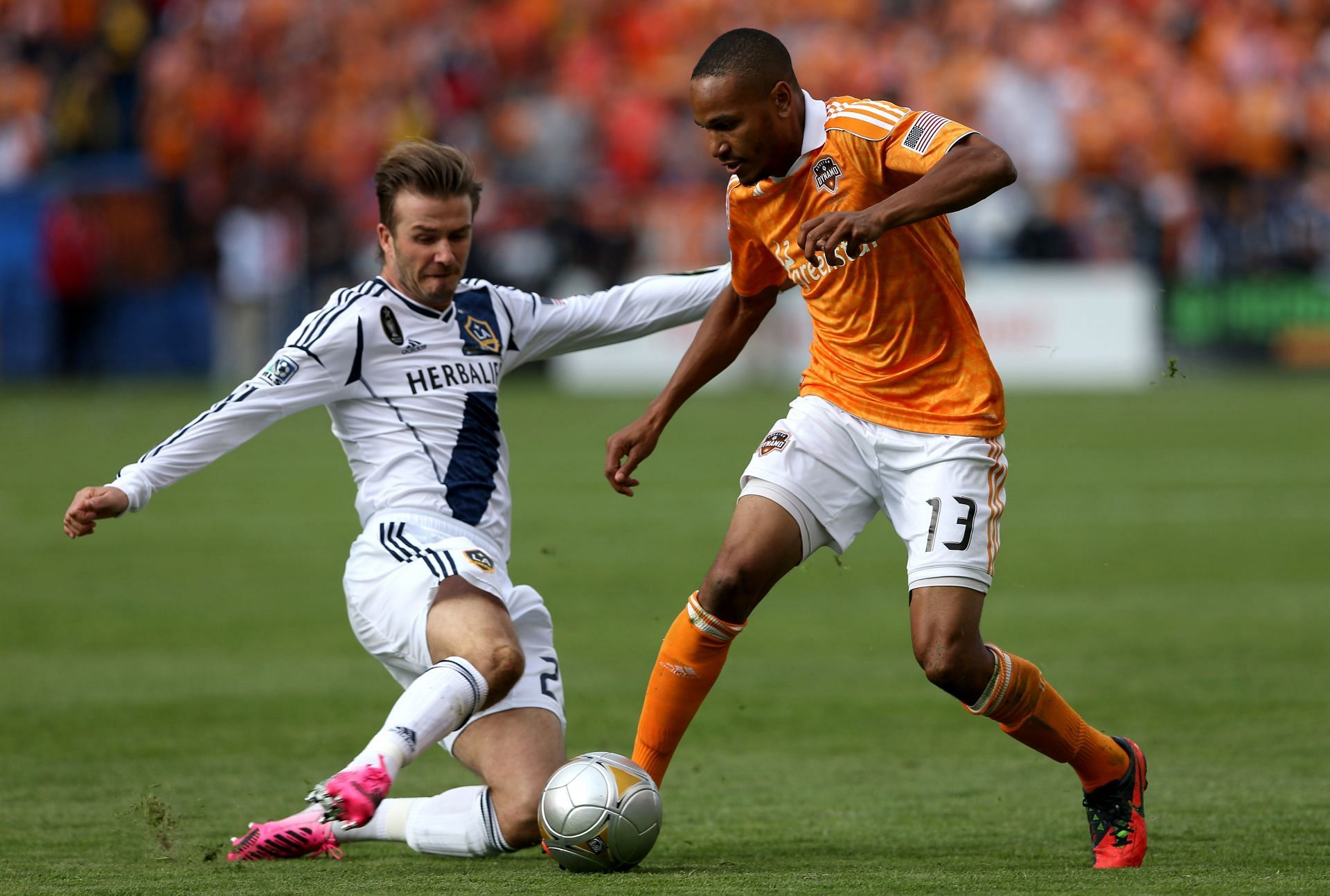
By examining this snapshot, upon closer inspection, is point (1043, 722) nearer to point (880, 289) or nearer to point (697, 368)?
point (880, 289)

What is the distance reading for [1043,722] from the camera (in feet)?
15.8

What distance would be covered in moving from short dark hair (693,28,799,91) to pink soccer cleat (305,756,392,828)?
1.97 meters

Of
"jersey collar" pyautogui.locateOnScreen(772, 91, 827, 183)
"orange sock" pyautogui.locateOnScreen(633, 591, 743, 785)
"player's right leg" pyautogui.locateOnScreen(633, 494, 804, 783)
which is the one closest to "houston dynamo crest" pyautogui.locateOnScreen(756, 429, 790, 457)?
"player's right leg" pyautogui.locateOnScreen(633, 494, 804, 783)

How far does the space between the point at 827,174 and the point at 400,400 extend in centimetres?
139

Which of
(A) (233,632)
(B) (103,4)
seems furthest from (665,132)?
(A) (233,632)

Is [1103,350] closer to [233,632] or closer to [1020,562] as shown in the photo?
[1020,562]

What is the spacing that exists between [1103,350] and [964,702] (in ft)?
55.1

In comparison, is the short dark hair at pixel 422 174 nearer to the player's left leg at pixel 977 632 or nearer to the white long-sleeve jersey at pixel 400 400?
the white long-sleeve jersey at pixel 400 400

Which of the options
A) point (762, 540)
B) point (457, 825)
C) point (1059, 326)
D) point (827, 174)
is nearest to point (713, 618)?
point (762, 540)

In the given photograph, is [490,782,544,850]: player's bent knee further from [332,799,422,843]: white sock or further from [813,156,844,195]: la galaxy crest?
[813,156,844,195]: la galaxy crest

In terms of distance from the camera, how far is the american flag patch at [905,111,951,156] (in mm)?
4512

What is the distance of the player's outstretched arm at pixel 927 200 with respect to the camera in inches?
164

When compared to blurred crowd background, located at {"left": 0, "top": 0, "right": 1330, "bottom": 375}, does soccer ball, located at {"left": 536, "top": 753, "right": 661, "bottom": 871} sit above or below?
below

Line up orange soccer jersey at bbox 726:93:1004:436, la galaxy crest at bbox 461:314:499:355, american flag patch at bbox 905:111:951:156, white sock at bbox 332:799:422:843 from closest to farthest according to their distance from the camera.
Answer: american flag patch at bbox 905:111:951:156, orange soccer jersey at bbox 726:93:1004:436, white sock at bbox 332:799:422:843, la galaxy crest at bbox 461:314:499:355
